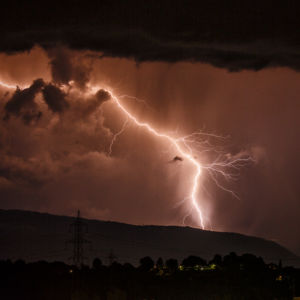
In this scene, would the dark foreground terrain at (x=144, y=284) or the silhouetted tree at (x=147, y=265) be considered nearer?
the dark foreground terrain at (x=144, y=284)

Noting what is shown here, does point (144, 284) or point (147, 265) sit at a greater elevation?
point (147, 265)

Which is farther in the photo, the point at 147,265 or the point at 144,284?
the point at 147,265

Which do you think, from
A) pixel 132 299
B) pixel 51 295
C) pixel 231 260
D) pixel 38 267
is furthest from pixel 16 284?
pixel 231 260

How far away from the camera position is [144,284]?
75.7 m

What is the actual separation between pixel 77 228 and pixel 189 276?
22.5m

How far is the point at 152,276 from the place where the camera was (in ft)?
269

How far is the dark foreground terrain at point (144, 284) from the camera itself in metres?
68.8

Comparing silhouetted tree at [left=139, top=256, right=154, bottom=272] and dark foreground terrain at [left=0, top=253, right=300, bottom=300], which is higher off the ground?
silhouetted tree at [left=139, top=256, right=154, bottom=272]

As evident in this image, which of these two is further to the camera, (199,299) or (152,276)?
(152,276)

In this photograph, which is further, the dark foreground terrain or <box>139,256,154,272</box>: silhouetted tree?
<box>139,256,154,272</box>: silhouetted tree

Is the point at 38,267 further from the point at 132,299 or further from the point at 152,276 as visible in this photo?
the point at 132,299

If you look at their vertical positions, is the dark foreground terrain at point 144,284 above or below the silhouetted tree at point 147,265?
below

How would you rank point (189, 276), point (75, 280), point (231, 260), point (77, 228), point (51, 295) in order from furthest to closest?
point (231, 260)
point (189, 276)
point (75, 280)
point (51, 295)
point (77, 228)

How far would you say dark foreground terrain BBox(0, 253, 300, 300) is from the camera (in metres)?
68.8
